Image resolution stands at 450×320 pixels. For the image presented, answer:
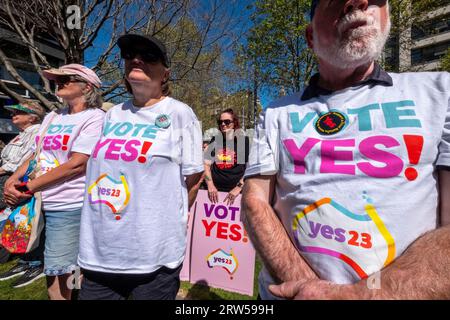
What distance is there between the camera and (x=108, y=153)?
1.55 metres

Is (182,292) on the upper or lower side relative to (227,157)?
lower

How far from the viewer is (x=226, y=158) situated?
3926 mm

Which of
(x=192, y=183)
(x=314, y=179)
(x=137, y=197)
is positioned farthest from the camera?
(x=192, y=183)

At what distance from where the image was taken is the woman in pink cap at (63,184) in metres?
1.90

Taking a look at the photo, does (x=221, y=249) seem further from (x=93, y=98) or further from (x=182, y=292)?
(x=93, y=98)

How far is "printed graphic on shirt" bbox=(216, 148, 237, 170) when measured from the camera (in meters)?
3.86

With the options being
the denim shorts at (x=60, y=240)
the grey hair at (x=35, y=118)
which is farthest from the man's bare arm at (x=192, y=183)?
the grey hair at (x=35, y=118)

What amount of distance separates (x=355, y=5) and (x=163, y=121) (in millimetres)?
1178

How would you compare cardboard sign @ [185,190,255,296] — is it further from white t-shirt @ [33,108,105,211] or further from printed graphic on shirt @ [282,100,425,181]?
printed graphic on shirt @ [282,100,425,181]

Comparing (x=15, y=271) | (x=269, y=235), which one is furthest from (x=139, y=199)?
(x=15, y=271)

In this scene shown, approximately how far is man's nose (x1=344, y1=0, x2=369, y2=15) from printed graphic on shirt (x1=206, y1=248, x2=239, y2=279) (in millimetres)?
2734

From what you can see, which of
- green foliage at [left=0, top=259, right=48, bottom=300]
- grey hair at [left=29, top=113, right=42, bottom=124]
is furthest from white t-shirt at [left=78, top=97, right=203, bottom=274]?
grey hair at [left=29, top=113, right=42, bottom=124]

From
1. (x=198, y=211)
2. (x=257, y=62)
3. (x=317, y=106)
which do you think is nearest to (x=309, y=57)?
(x=257, y=62)

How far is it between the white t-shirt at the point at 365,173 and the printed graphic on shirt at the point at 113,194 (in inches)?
35.7
